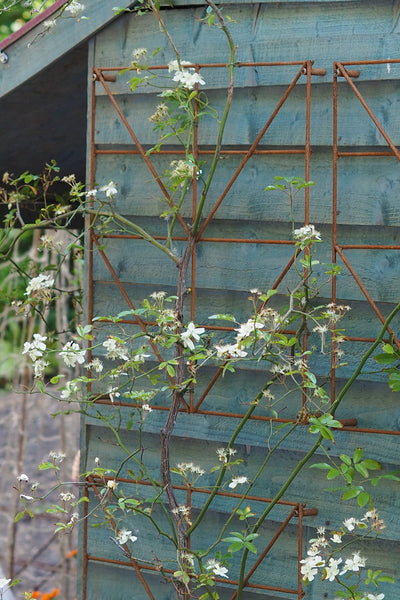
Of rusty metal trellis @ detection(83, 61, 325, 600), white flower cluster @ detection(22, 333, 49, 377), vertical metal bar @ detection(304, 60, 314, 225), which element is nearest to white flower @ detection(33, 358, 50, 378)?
white flower cluster @ detection(22, 333, 49, 377)

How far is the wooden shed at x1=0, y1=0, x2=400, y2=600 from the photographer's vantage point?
7.45ft

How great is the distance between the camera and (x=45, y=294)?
241 cm

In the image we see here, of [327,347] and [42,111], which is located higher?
[42,111]

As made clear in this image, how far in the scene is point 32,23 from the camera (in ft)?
8.34

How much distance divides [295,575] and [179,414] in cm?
59

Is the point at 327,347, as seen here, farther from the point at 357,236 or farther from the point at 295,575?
the point at 295,575

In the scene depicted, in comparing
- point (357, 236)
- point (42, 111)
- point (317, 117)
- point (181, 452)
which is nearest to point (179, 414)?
point (181, 452)

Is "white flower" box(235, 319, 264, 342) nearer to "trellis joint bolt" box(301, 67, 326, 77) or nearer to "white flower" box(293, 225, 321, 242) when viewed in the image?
"white flower" box(293, 225, 321, 242)

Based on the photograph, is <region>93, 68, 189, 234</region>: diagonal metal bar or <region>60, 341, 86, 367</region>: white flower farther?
<region>93, 68, 189, 234</region>: diagonal metal bar

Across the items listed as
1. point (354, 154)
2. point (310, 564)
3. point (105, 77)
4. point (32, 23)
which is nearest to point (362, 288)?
point (354, 154)

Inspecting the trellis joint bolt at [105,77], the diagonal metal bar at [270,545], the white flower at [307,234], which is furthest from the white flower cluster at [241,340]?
the trellis joint bolt at [105,77]

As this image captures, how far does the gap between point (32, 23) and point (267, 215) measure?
97 centimetres

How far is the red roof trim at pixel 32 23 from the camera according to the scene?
2.47 metres

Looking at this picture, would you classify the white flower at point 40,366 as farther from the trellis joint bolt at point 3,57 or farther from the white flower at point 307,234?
the trellis joint bolt at point 3,57
